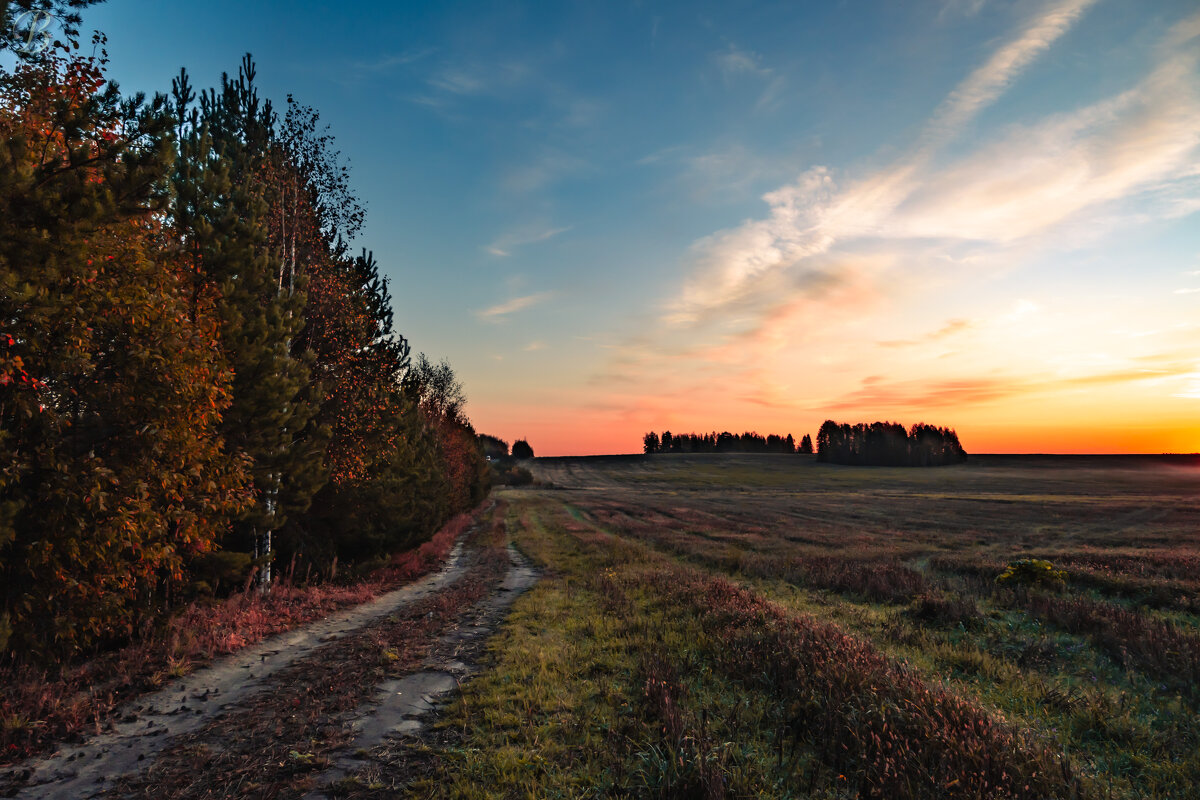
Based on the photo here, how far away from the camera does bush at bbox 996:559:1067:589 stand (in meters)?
15.7

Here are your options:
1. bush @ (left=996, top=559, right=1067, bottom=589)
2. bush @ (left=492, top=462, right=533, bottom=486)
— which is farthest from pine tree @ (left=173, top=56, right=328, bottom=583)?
bush @ (left=492, top=462, right=533, bottom=486)

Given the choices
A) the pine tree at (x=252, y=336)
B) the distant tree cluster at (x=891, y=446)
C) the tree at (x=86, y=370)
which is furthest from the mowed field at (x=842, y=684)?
the distant tree cluster at (x=891, y=446)

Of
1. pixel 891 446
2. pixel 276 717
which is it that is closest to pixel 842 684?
pixel 276 717

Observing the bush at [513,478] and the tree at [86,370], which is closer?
the tree at [86,370]

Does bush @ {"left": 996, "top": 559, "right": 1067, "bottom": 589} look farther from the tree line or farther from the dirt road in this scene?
the tree line

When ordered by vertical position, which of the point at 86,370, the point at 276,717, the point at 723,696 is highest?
the point at 86,370

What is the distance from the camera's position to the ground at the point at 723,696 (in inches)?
223

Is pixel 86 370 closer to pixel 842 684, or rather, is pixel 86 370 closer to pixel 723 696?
pixel 723 696

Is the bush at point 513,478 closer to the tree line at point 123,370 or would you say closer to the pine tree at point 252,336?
the pine tree at point 252,336

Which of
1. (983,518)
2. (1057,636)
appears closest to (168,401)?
(1057,636)

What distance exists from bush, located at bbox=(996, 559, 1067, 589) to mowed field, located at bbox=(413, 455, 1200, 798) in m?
0.28

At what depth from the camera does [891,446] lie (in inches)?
5728

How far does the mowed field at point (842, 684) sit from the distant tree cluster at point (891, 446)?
136234 millimetres

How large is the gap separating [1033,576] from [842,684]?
13.2 metres
